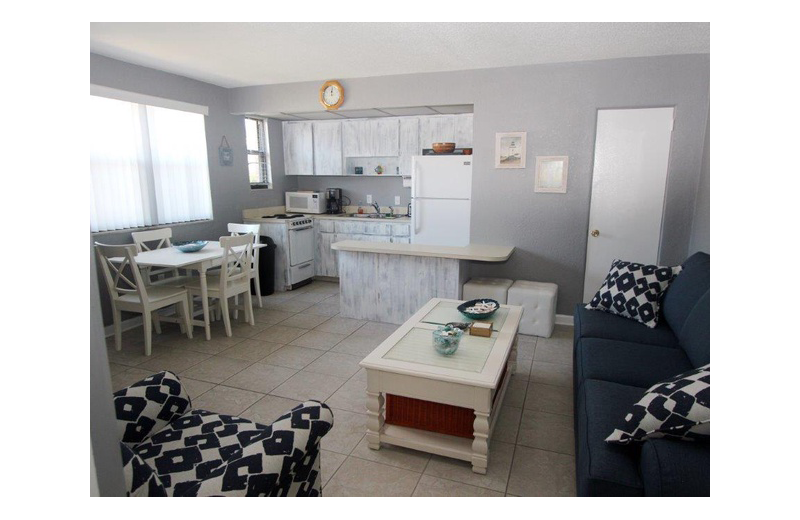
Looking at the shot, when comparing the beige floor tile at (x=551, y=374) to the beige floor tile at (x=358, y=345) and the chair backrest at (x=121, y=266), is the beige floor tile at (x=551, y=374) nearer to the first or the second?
the beige floor tile at (x=358, y=345)

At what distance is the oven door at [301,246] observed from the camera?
5.13 meters

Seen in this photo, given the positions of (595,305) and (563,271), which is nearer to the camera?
(595,305)

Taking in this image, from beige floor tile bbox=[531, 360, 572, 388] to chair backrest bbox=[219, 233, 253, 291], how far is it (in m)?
2.54

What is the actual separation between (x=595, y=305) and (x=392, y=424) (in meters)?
1.68

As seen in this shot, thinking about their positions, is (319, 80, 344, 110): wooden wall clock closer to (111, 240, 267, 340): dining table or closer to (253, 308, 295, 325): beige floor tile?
(111, 240, 267, 340): dining table

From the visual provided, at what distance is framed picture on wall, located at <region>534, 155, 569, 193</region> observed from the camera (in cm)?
377

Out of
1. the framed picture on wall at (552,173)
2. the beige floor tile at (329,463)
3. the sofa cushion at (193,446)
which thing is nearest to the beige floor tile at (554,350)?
the framed picture on wall at (552,173)

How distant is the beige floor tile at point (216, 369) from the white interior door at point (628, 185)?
3.01 meters

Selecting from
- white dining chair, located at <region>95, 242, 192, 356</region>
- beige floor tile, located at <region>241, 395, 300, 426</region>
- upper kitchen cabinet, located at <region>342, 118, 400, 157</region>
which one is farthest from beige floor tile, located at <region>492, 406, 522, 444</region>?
upper kitchen cabinet, located at <region>342, 118, 400, 157</region>

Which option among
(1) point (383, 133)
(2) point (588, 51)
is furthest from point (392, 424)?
(1) point (383, 133)

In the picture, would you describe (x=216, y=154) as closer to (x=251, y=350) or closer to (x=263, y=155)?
(x=263, y=155)

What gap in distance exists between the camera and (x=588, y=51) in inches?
120

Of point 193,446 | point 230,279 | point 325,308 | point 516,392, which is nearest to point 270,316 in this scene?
point 325,308
